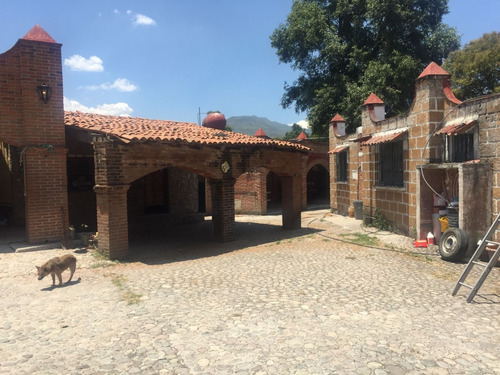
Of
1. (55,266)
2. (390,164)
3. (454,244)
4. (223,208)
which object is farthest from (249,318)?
(390,164)

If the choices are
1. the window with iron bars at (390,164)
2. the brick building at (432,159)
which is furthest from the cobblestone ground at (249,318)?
the window with iron bars at (390,164)

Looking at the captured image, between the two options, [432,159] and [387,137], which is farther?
[387,137]

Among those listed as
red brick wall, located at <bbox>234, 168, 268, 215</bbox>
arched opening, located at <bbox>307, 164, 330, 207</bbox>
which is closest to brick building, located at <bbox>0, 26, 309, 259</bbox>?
red brick wall, located at <bbox>234, 168, 268, 215</bbox>

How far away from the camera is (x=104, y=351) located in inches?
158

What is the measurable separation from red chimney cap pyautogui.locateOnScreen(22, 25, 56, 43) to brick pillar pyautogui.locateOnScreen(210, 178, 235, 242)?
212 inches

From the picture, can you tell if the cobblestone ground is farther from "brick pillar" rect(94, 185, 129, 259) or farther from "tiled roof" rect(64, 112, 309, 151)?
"tiled roof" rect(64, 112, 309, 151)

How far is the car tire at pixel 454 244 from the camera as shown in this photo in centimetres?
755

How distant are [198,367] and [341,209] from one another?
13151 millimetres

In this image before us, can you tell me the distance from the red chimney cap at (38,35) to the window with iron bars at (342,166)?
11.2 meters

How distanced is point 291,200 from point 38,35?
8.31 m

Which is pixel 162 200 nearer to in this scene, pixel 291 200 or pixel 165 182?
pixel 165 182

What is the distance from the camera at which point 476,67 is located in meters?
20.3

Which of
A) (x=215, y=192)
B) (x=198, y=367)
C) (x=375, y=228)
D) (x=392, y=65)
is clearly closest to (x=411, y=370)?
(x=198, y=367)

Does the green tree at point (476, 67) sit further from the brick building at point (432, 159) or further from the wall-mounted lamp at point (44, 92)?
the wall-mounted lamp at point (44, 92)
